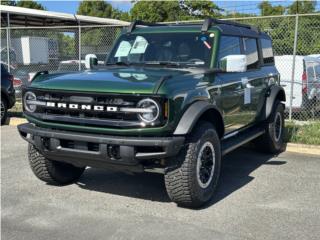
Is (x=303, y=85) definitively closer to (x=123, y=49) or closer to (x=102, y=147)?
(x=123, y=49)

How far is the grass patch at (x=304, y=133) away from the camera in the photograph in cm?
827

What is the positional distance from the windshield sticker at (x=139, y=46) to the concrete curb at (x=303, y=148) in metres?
3.49

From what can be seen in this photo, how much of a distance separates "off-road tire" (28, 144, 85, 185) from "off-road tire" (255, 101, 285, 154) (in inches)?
127

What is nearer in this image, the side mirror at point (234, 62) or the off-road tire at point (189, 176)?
the off-road tire at point (189, 176)

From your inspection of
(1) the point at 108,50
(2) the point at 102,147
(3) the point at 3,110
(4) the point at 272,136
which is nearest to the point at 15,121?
(3) the point at 3,110

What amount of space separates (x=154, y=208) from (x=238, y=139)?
6.12 ft

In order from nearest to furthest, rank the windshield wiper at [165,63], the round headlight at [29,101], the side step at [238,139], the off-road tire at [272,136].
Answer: the round headlight at [29,101], the windshield wiper at [165,63], the side step at [238,139], the off-road tire at [272,136]

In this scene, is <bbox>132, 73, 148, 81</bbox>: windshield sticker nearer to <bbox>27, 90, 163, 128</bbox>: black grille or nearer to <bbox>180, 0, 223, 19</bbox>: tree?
<bbox>27, 90, 163, 128</bbox>: black grille

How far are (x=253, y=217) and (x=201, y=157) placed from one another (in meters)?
0.82

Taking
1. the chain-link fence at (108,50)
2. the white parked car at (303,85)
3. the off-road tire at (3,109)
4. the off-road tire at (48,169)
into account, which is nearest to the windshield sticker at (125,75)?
the off-road tire at (48,169)

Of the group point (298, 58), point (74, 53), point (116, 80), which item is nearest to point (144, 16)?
point (74, 53)

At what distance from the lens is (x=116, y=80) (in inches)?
190

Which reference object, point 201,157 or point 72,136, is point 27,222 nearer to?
point 72,136

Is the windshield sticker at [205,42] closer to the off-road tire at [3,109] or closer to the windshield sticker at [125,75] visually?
the windshield sticker at [125,75]
